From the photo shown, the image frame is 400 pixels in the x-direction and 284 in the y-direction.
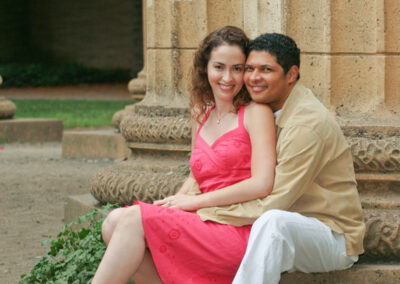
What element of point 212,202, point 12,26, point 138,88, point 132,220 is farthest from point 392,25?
point 12,26

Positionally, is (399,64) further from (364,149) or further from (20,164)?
(20,164)

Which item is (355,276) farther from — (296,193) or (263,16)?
(263,16)

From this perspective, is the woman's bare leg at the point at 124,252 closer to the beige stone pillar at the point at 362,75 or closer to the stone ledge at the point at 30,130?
the beige stone pillar at the point at 362,75

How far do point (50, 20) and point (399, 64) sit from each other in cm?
2776

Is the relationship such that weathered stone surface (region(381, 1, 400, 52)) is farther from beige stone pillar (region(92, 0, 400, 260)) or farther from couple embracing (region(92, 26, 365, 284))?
couple embracing (region(92, 26, 365, 284))

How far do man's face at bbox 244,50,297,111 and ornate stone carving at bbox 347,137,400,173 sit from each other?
0.54 meters

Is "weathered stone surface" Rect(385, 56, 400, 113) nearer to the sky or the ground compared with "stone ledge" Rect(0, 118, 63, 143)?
nearer to the sky

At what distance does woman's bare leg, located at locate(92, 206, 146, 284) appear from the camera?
295cm

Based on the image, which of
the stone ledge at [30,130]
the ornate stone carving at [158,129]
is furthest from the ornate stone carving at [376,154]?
Answer: the stone ledge at [30,130]

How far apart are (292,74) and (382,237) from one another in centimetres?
86

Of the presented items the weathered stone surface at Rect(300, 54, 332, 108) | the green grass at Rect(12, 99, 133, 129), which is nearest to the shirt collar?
the weathered stone surface at Rect(300, 54, 332, 108)

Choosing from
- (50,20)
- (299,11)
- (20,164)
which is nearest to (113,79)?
(50,20)

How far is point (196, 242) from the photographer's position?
9.81 ft

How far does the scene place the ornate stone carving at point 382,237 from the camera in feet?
10.9
